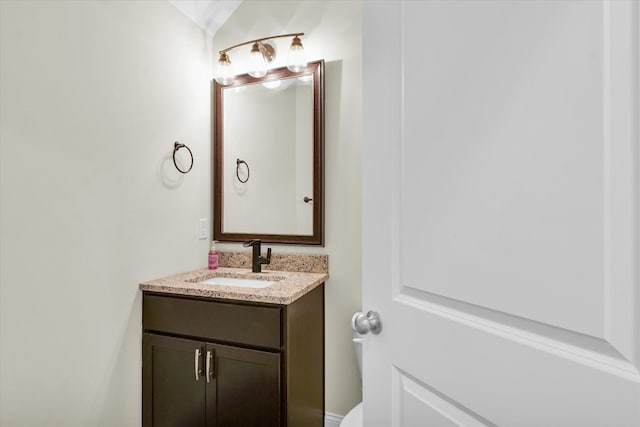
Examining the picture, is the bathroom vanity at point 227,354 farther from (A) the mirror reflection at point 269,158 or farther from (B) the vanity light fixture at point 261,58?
(B) the vanity light fixture at point 261,58

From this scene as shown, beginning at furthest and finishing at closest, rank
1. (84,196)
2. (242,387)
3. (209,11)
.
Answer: (209,11) → (242,387) → (84,196)

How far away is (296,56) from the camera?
1.95 m

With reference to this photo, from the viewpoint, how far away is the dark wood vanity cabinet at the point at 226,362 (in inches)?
59.9

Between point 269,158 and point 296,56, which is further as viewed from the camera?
point 269,158

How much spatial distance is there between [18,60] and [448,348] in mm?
1623

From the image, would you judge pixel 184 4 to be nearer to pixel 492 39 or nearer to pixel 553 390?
pixel 492 39

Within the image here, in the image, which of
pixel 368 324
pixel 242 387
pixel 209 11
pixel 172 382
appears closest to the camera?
pixel 368 324

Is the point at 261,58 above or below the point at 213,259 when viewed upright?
above

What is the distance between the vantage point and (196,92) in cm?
211

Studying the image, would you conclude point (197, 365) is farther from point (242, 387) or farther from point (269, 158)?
point (269, 158)

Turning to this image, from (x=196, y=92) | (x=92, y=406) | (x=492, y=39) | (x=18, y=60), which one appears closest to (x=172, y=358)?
(x=92, y=406)

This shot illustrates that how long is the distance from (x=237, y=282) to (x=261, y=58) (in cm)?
128

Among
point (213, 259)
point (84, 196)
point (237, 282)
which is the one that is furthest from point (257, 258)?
point (84, 196)

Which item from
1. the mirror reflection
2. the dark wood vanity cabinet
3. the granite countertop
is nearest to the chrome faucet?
the granite countertop
